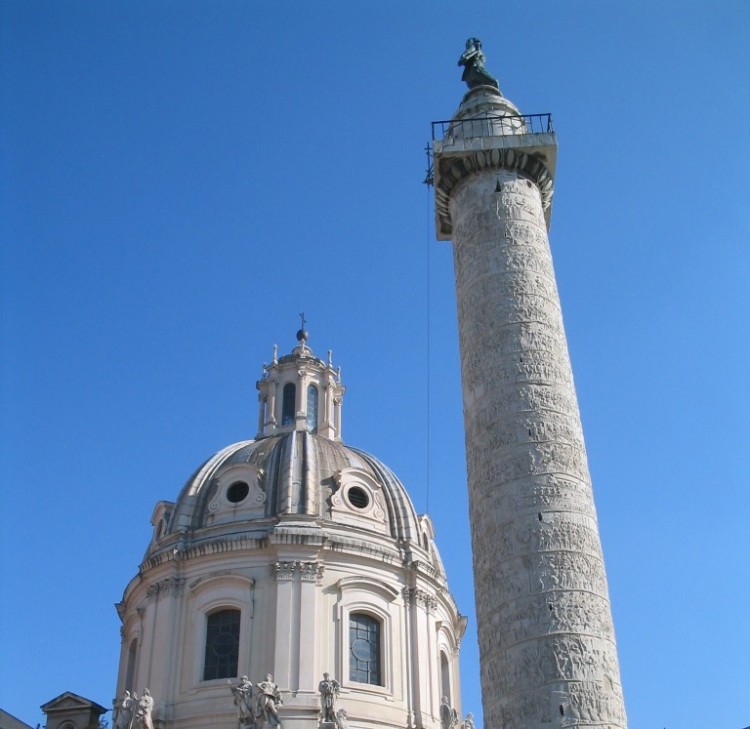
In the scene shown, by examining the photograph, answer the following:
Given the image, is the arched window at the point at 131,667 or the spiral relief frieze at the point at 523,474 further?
the arched window at the point at 131,667

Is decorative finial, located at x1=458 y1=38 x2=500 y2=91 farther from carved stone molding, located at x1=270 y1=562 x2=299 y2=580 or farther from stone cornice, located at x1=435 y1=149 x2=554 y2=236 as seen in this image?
carved stone molding, located at x1=270 y1=562 x2=299 y2=580

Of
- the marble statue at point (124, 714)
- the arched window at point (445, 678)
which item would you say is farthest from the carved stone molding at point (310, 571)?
the marble statue at point (124, 714)

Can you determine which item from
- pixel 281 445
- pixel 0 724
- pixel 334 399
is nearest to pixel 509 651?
pixel 0 724

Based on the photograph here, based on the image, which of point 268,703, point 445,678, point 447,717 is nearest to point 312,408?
point 445,678

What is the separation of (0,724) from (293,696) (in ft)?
28.9

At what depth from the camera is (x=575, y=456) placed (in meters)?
16.3

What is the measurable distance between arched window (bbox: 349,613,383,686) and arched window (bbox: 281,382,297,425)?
36.2 ft

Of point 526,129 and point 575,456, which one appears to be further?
point 526,129

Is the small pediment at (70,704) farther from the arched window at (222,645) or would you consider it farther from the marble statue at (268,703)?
the marble statue at (268,703)

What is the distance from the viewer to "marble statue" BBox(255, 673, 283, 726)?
1053 inches

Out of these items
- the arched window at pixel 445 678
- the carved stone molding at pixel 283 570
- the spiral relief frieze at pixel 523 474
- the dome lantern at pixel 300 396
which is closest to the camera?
the spiral relief frieze at pixel 523 474

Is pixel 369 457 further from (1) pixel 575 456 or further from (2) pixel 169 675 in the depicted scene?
(1) pixel 575 456

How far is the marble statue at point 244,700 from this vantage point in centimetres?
2697

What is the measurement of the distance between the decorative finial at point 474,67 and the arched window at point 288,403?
2093 centimetres
